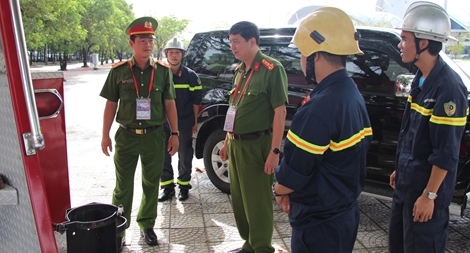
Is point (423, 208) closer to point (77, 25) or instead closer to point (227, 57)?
point (227, 57)

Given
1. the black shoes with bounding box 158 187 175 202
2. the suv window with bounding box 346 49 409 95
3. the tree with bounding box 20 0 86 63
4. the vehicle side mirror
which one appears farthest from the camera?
the tree with bounding box 20 0 86 63

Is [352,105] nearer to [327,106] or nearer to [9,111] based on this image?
[327,106]

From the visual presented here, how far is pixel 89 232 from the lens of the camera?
7.37ft

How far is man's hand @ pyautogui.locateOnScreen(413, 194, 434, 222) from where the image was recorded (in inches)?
88.5

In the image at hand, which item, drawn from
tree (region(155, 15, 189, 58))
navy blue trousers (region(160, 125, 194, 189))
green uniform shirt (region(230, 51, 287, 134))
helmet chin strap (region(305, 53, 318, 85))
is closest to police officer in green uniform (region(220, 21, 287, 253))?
green uniform shirt (region(230, 51, 287, 134))

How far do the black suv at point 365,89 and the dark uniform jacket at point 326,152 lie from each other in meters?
1.91

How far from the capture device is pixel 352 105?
6.19 feet

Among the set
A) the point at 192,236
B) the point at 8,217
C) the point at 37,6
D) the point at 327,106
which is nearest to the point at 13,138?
the point at 8,217

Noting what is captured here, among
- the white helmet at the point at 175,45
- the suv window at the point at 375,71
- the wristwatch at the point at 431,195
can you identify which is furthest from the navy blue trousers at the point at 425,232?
the white helmet at the point at 175,45

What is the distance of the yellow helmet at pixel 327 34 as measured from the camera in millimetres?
1895

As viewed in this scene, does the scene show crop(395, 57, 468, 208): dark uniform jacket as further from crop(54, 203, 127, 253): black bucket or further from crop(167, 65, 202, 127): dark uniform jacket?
crop(167, 65, 202, 127): dark uniform jacket

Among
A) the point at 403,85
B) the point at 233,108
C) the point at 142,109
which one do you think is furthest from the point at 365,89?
the point at 142,109

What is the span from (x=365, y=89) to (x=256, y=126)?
1544mm

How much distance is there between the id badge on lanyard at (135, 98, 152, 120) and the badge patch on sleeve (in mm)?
2287
